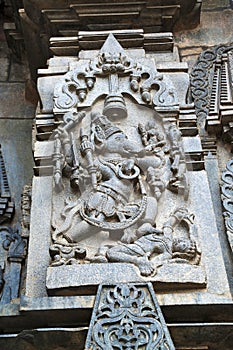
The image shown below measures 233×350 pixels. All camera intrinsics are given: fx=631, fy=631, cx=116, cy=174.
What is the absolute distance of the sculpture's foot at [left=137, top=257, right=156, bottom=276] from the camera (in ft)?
7.98

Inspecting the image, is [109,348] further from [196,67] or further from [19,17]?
[19,17]

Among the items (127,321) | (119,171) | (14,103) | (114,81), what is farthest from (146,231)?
(14,103)

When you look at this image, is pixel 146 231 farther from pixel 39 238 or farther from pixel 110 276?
pixel 39 238

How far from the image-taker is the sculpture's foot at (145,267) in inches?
95.7

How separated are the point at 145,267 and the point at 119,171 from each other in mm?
517

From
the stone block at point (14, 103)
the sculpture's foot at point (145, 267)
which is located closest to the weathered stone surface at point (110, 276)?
the sculpture's foot at point (145, 267)

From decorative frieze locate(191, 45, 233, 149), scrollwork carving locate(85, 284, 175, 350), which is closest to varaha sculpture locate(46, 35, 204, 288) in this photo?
scrollwork carving locate(85, 284, 175, 350)

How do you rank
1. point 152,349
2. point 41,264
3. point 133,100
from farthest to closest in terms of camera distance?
point 133,100, point 41,264, point 152,349

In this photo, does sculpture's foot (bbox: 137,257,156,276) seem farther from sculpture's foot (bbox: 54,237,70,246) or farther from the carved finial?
the carved finial

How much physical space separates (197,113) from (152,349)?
1.64 m

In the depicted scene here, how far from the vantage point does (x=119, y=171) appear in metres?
2.79

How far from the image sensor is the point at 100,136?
116 inches

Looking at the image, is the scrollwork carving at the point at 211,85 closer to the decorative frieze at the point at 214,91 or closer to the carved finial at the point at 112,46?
the decorative frieze at the point at 214,91

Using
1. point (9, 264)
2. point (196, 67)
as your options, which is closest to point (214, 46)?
point (196, 67)
